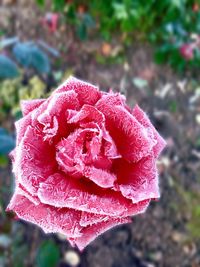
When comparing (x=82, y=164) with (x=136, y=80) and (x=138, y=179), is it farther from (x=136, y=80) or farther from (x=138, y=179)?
(x=136, y=80)

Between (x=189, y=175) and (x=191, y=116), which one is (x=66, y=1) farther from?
(x=189, y=175)

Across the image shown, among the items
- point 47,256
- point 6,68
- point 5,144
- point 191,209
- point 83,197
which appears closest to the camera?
point 83,197

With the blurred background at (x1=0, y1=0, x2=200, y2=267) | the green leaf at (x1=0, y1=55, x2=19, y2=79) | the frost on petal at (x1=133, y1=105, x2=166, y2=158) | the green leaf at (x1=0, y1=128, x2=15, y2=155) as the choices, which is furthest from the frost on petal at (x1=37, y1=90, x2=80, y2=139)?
the blurred background at (x1=0, y1=0, x2=200, y2=267)

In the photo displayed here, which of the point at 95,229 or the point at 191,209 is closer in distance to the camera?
the point at 95,229

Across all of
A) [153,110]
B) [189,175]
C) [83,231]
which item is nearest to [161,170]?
[189,175]

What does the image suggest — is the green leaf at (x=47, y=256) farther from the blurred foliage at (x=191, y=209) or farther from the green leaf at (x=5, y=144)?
the blurred foliage at (x=191, y=209)

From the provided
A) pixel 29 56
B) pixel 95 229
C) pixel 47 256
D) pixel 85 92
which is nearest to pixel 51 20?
pixel 29 56
